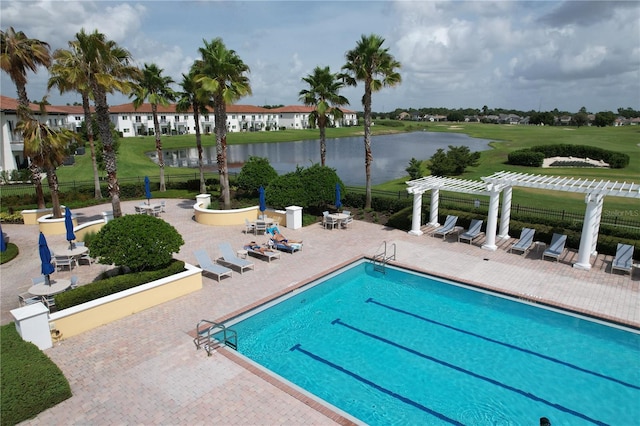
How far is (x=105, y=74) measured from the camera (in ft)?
52.1

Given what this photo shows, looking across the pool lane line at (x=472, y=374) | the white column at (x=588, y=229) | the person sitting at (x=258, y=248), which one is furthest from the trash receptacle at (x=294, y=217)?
the white column at (x=588, y=229)

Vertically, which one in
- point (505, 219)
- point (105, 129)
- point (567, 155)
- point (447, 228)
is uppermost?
point (105, 129)

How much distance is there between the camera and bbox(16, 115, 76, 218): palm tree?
735 inches

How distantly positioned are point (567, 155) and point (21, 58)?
5226 centimetres

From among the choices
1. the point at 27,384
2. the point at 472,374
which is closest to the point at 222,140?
the point at 27,384

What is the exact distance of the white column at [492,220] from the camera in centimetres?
1792

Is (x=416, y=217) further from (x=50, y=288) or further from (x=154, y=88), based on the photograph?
(x=154, y=88)

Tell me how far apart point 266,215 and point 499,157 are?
134ft

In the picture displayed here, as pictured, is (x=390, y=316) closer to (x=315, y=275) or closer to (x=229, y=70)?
(x=315, y=275)

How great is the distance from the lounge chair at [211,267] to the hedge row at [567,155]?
41.8m

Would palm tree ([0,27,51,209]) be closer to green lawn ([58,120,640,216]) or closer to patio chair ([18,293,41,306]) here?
patio chair ([18,293,41,306])

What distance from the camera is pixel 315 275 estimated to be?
15141 mm

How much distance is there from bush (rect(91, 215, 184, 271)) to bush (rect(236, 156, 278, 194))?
1280 cm

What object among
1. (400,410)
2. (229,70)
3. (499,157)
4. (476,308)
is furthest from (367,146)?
(499,157)
